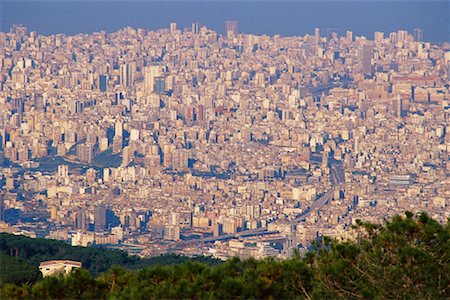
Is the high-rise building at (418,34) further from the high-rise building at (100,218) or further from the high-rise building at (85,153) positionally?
the high-rise building at (100,218)

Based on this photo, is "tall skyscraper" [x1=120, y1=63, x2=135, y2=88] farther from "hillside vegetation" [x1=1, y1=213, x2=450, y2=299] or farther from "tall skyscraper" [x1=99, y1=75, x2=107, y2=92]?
"hillside vegetation" [x1=1, y1=213, x2=450, y2=299]

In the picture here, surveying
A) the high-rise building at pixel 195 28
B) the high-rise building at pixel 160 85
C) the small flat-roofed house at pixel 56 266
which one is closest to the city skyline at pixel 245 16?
the high-rise building at pixel 195 28

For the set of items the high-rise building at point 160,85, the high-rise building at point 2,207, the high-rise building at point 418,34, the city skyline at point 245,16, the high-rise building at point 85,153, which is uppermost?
the city skyline at point 245,16

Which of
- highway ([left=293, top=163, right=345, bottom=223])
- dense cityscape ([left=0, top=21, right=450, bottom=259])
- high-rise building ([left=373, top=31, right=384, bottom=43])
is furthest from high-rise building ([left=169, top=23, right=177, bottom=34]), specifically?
highway ([left=293, top=163, right=345, bottom=223])

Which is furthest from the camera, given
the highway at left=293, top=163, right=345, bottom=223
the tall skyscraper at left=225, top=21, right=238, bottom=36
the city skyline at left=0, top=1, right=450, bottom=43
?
the tall skyscraper at left=225, top=21, right=238, bottom=36

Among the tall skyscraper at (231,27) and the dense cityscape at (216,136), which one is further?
the tall skyscraper at (231,27)

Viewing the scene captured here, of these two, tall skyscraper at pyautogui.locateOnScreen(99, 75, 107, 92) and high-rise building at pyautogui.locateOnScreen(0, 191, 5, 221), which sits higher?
tall skyscraper at pyautogui.locateOnScreen(99, 75, 107, 92)
